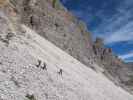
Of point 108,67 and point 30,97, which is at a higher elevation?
point 108,67

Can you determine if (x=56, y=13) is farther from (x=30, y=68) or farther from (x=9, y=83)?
(x=9, y=83)

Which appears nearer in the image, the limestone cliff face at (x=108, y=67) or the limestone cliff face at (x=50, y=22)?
the limestone cliff face at (x=50, y=22)

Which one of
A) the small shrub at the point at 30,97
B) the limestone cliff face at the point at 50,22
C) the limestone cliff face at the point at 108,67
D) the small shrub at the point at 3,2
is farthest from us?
the limestone cliff face at the point at 108,67

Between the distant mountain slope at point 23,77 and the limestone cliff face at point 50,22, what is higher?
the limestone cliff face at point 50,22

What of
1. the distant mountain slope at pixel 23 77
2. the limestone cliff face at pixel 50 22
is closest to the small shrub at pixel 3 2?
the distant mountain slope at pixel 23 77

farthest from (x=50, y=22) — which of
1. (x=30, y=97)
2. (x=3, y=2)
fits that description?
(x=30, y=97)

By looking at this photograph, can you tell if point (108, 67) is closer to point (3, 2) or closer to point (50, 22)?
point (50, 22)

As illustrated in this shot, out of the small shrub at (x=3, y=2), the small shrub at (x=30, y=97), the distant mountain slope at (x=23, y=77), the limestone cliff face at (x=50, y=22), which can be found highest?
the limestone cliff face at (x=50, y=22)

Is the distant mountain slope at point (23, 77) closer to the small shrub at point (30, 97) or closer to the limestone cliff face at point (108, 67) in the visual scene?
the small shrub at point (30, 97)

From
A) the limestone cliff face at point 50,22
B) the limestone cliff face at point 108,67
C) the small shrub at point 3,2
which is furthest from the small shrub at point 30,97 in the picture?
the limestone cliff face at point 108,67

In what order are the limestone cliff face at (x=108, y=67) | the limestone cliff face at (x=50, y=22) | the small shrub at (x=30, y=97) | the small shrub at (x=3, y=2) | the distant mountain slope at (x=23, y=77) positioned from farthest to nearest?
the limestone cliff face at (x=108, y=67), the limestone cliff face at (x=50, y=22), the small shrub at (x=3, y=2), the distant mountain slope at (x=23, y=77), the small shrub at (x=30, y=97)

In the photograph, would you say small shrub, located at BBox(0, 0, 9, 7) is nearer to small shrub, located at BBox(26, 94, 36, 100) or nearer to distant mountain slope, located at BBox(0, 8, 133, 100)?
distant mountain slope, located at BBox(0, 8, 133, 100)

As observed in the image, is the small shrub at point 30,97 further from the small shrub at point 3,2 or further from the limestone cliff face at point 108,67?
the limestone cliff face at point 108,67

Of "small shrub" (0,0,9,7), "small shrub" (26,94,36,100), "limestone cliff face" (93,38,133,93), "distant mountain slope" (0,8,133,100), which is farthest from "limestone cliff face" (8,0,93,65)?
"small shrub" (26,94,36,100)
